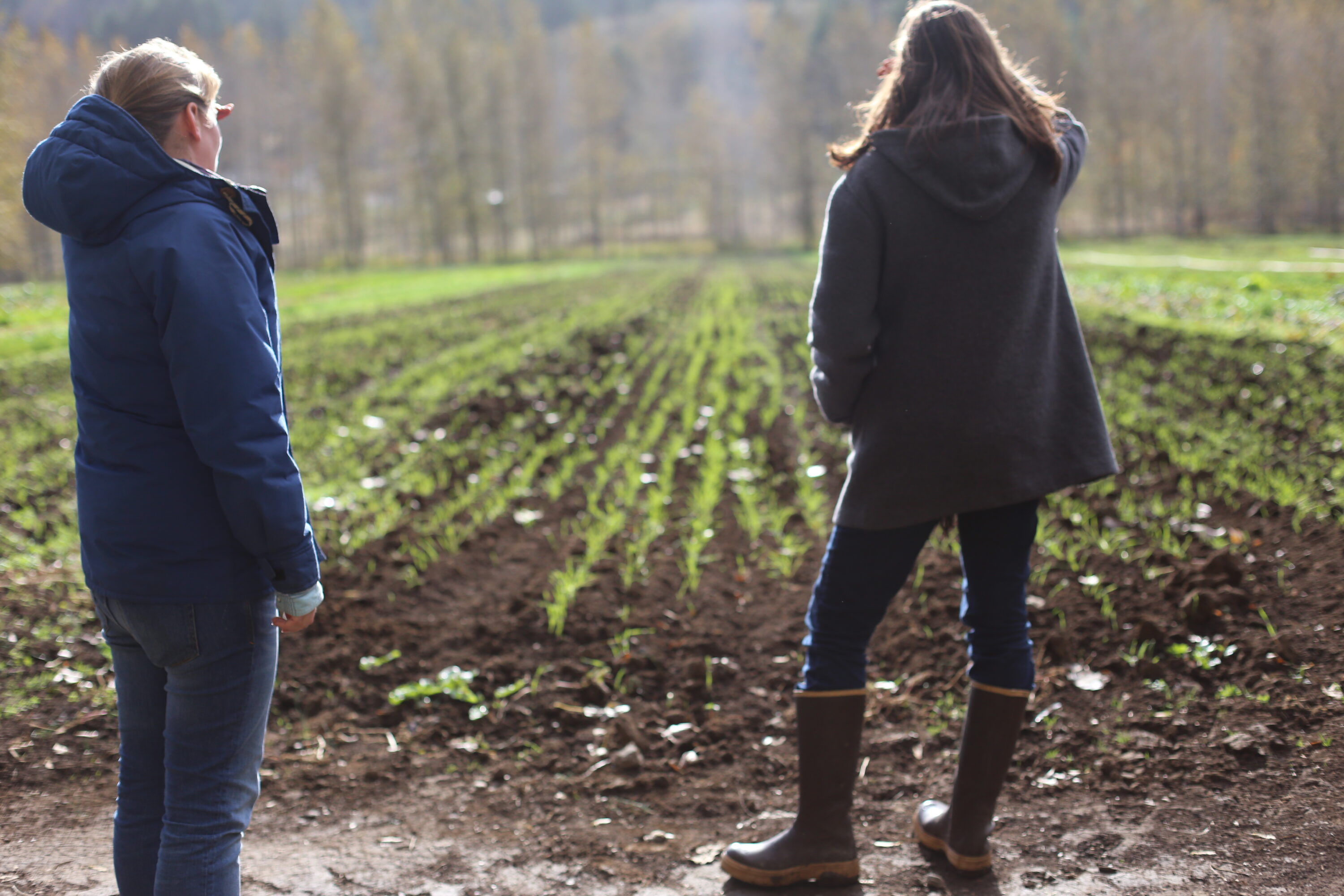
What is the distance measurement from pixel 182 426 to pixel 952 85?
1.85 m

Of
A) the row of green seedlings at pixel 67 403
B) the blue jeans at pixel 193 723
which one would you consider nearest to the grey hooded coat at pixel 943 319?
the blue jeans at pixel 193 723

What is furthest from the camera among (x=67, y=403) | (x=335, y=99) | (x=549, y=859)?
(x=335, y=99)

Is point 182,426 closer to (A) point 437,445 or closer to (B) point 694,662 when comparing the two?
(B) point 694,662

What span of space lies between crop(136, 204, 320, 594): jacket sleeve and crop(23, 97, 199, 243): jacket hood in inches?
3.7

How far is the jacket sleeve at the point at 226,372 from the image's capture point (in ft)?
5.40

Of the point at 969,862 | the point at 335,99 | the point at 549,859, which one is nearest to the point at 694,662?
the point at 549,859

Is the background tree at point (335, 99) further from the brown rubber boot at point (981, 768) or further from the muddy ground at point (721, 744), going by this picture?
the brown rubber boot at point (981, 768)

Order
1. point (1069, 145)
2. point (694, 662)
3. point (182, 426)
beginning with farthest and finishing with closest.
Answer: point (694, 662) → point (1069, 145) → point (182, 426)

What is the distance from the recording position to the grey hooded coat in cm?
213

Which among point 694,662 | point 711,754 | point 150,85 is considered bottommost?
point 711,754

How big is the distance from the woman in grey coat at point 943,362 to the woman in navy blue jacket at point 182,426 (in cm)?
125

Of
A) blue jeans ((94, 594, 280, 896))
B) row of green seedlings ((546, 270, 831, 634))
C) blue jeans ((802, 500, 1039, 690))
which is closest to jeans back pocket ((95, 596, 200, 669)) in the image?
blue jeans ((94, 594, 280, 896))

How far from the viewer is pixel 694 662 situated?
3.70m

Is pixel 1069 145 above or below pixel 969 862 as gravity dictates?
above
